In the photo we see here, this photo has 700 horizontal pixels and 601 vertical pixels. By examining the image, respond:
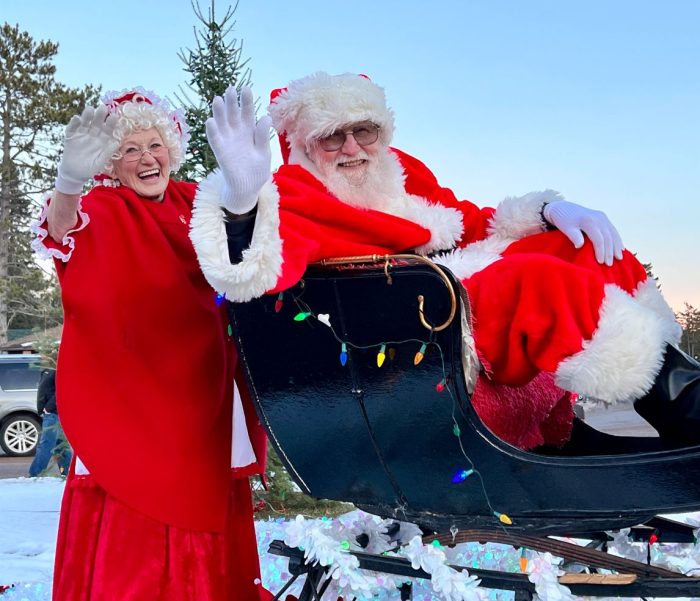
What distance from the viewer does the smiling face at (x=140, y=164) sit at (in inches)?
92.7

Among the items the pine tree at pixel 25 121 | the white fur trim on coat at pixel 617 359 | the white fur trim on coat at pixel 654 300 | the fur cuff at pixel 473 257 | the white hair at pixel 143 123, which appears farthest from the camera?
the pine tree at pixel 25 121

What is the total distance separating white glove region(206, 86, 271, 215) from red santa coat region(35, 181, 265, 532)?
626 millimetres

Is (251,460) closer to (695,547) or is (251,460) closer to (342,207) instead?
(342,207)

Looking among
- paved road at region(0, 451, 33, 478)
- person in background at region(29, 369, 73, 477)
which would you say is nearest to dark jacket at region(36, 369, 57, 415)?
person in background at region(29, 369, 73, 477)

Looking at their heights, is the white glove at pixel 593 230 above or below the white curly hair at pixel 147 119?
below

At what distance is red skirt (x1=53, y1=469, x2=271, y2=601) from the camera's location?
209cm

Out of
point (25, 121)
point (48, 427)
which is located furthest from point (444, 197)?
point (25, 121)

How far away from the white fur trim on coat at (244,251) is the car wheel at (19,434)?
9.36 meters

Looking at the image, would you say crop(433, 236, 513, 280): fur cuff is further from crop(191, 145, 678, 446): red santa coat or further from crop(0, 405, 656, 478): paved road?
crop(0, 405, 656, 478): paved road

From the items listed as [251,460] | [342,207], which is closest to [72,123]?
[342,207]

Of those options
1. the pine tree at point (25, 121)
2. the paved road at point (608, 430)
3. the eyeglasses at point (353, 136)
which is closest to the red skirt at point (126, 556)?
the eyeglasses at point (353, 136)

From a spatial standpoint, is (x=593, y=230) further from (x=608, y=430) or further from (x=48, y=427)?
(x=608, y=430)

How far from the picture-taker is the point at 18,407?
9.83 m

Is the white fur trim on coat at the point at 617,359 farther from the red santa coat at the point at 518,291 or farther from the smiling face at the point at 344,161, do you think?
the smiling face at the point at 344,161
